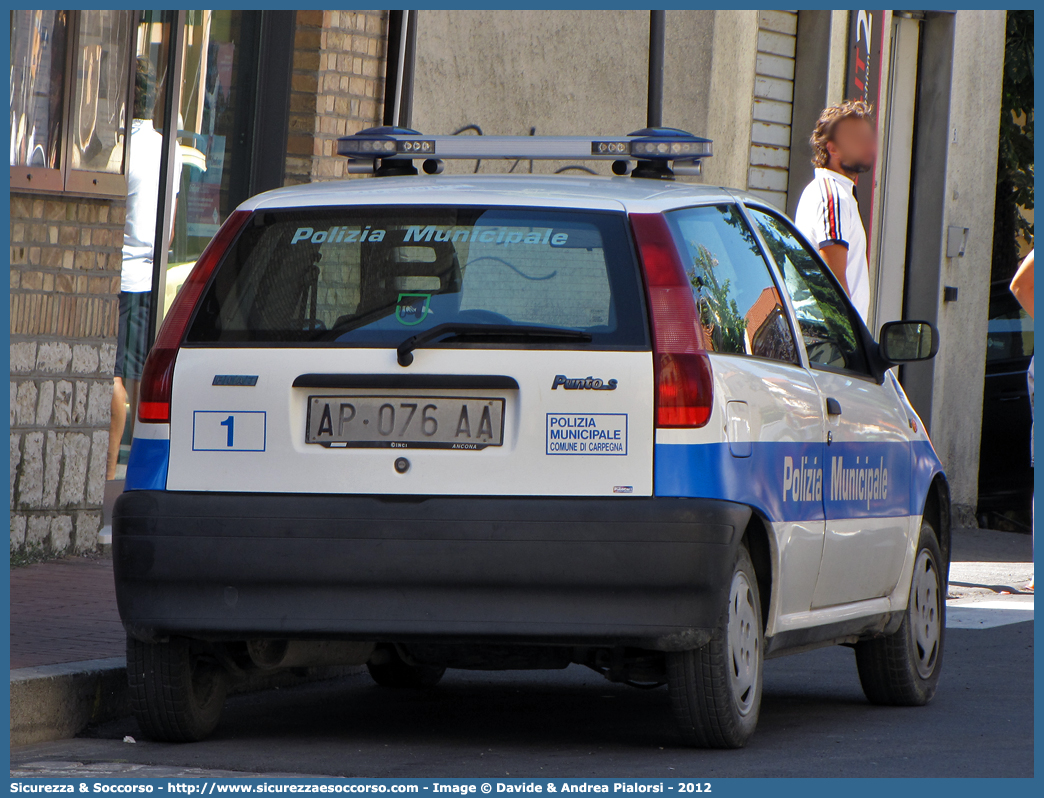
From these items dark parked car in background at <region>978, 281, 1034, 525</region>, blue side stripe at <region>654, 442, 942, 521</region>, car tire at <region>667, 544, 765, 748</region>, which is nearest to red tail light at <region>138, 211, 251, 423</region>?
blue side stripe at <region>654, 442, 942, 521</region>

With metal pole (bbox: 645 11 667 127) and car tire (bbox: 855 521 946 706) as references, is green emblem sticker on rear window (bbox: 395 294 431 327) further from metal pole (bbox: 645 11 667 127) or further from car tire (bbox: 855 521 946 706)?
metal pole (bbox: 645 11 667 127)

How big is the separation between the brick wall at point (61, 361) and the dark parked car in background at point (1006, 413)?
343 inches

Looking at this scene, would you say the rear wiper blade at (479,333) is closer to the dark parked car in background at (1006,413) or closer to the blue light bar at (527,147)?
the blue light bar at (527,147)

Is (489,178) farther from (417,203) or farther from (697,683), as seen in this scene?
(697,683)

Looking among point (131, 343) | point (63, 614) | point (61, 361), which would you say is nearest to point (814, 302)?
point (63, 614)

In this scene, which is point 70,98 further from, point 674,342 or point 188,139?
point 674,342

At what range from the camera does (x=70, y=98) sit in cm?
922

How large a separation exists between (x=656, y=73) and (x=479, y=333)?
587 cm

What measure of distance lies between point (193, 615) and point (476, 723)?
53.3 inches

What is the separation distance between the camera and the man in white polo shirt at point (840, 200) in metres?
8.63

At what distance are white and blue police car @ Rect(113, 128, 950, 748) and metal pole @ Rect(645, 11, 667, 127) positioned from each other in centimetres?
501

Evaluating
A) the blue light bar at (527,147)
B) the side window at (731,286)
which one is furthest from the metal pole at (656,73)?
A: the side window at (731,286)

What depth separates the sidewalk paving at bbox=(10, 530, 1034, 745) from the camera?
228 inches

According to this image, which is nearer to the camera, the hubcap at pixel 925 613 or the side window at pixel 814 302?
the side window at pixel 814 302
